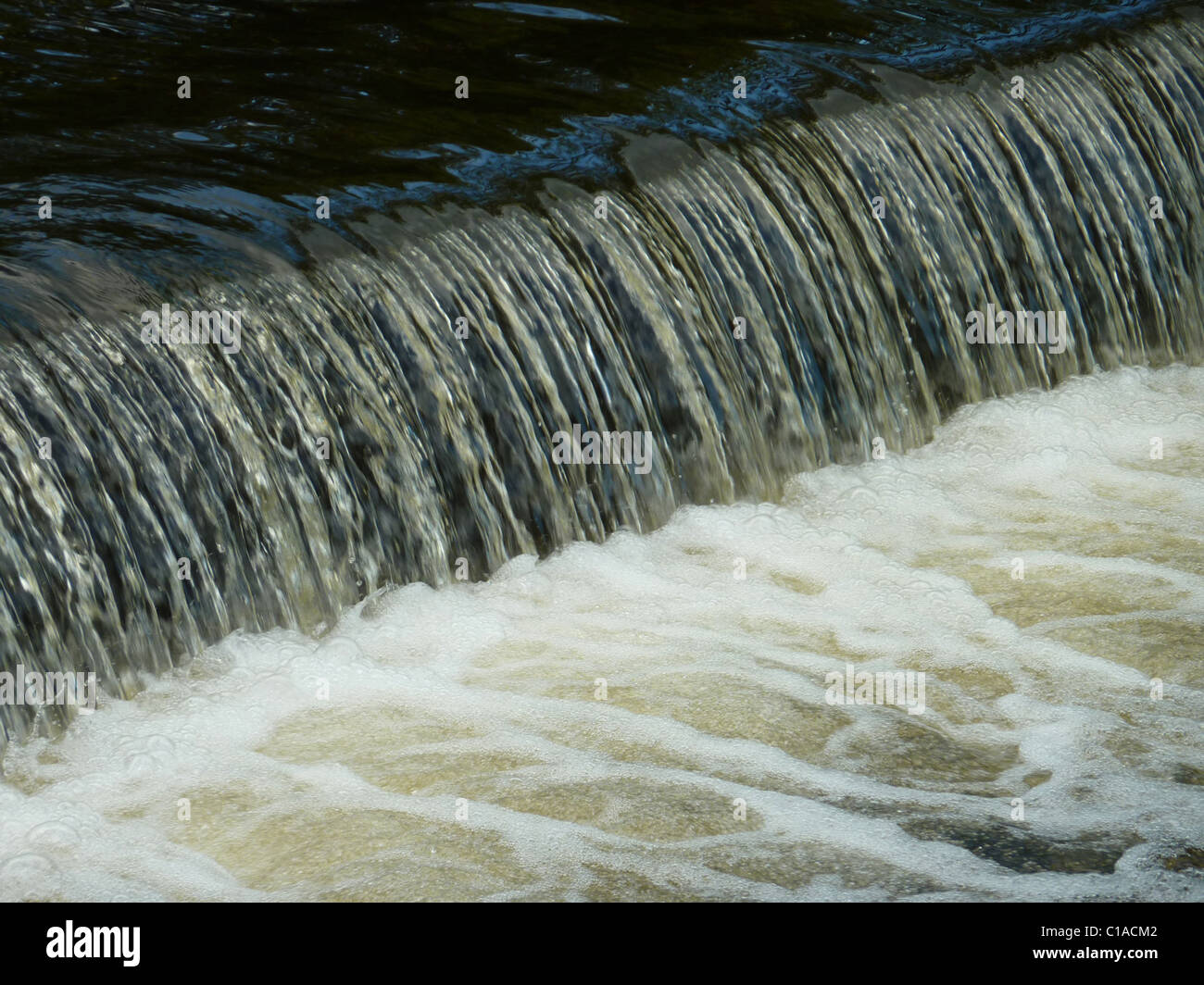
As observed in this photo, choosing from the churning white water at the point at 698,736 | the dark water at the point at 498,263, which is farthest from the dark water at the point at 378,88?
the churning white water at the point at 698,736

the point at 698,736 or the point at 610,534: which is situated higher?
the point at 610,534

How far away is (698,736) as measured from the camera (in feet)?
15.7

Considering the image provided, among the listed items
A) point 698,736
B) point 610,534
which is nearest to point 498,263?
point 610,534

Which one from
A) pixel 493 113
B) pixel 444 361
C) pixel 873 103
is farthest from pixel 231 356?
pixel 873 103

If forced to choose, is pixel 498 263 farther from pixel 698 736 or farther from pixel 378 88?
pixel 698 736

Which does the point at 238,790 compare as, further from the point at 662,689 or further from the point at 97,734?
the point at 662,689

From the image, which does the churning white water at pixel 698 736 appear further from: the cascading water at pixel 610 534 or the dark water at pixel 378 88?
the dark water at pixel 378 88

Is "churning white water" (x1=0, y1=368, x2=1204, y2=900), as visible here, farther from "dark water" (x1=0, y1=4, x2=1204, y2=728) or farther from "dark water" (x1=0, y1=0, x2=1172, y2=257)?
"dark water" (x1=0, y1=0, x2=1172, y2=257)

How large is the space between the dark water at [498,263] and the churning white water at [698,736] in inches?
12.7

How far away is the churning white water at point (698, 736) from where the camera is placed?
160 inches

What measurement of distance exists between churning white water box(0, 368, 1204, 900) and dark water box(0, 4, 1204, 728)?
12.7 inches

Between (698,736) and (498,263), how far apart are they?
7.83 feet

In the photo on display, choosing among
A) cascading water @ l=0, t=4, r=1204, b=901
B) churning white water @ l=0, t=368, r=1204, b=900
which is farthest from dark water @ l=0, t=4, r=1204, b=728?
churning white water @ l=0, t=368, r=1204, b=900

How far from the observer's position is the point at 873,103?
8156 mm
